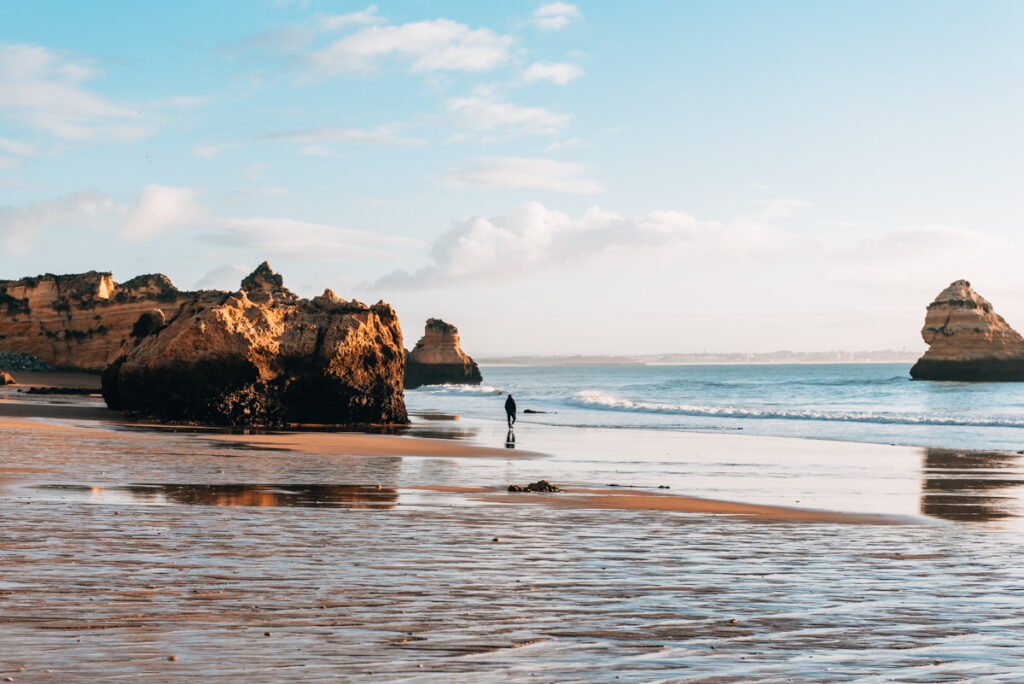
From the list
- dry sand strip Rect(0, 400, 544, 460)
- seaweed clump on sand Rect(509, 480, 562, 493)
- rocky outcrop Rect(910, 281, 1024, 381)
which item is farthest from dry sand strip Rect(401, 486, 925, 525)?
rocky outcrop Rect(910, 281, 1024, 381)

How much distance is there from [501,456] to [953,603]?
55.0ft

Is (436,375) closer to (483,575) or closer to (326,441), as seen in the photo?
(326,441)

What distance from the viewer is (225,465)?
704 inches

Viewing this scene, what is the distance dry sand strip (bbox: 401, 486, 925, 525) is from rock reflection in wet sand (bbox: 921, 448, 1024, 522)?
65.5 inches

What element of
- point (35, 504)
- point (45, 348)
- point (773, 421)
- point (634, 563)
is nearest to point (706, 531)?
point (634, 563)

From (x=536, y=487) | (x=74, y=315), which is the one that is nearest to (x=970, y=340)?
(x=74, y=315)

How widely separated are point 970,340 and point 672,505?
330 feet

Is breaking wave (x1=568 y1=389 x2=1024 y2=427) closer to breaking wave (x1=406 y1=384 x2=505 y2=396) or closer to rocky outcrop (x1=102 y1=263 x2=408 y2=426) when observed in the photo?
rocky outcrop (x1=102 y1=263 x2=408 y2=426)

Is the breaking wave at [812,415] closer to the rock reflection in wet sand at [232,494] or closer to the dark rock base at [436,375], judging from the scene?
the rock reflection in wet sand at [232,494]

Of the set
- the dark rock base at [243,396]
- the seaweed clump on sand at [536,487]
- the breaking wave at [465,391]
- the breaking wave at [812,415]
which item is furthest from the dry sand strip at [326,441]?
the breaking wave at [465,391]

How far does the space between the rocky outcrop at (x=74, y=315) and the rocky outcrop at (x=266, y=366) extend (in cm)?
3905

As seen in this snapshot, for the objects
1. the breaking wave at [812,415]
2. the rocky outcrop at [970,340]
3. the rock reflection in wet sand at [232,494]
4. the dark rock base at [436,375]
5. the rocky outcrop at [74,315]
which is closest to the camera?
the rock reflection in wet sand at [232,494]

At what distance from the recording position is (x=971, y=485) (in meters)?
19.0

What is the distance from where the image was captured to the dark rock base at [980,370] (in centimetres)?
9919
